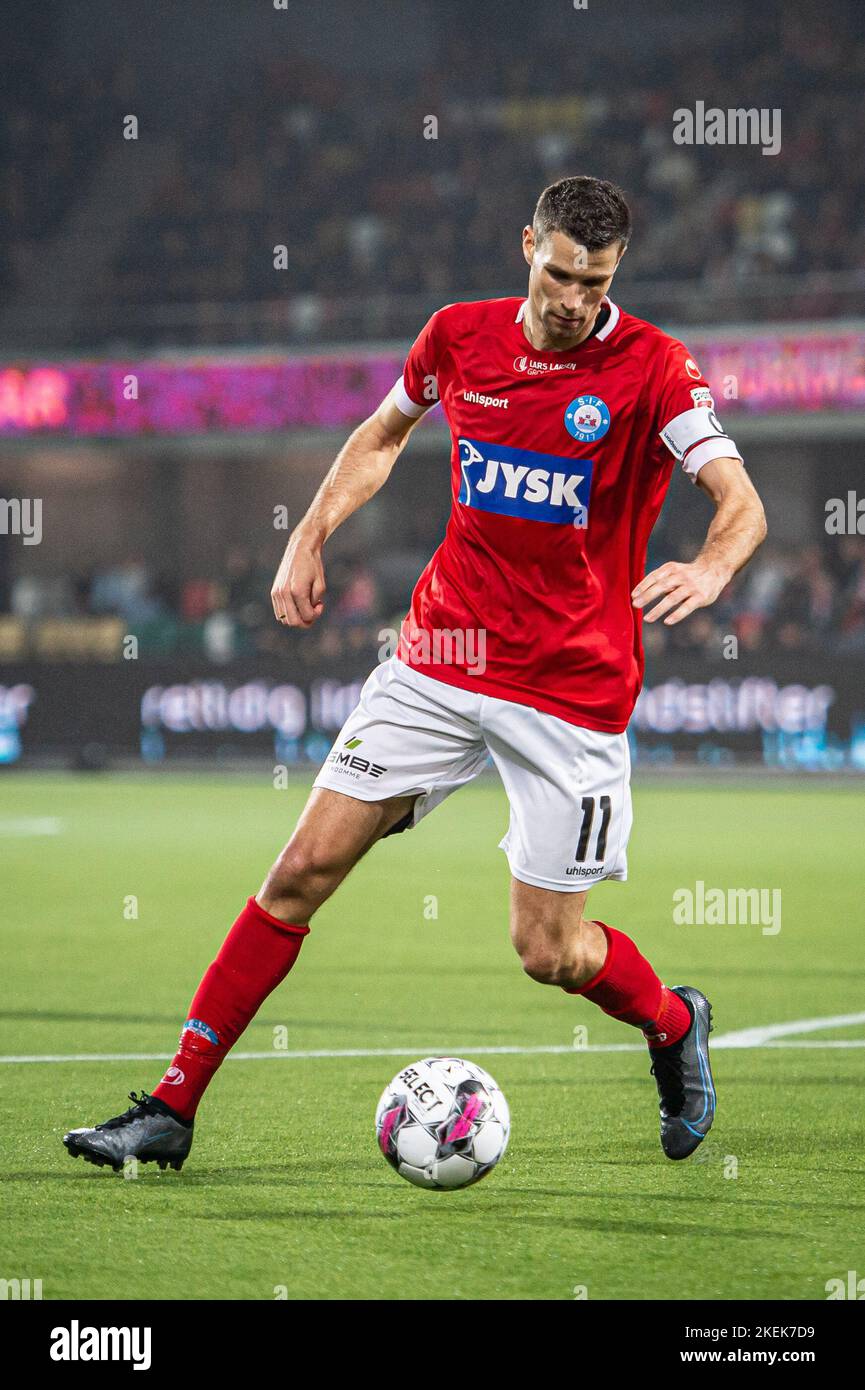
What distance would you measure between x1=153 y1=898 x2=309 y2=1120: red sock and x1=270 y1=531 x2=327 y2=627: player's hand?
26.8 inches

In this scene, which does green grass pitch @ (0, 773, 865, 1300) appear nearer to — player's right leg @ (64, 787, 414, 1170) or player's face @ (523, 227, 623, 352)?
player's right leg @ (64, 787, 414, 1170)

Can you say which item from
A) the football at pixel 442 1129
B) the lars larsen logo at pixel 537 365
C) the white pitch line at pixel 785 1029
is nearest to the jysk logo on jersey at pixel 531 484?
the lars larsen logo at pixel 537 365

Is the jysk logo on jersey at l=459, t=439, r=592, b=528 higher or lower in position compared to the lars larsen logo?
lower

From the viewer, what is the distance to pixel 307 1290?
330 centimetres

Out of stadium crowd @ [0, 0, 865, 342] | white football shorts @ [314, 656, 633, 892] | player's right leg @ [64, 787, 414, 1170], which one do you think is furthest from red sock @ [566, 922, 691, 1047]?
stadium crowd @ [0, 0, 865, 342]

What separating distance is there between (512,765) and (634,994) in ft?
2.10

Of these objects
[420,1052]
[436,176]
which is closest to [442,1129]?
[420,1052]

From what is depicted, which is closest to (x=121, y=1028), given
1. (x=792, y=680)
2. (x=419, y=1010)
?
(x=419, y=1010)

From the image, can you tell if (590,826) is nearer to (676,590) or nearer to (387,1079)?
(676,590)

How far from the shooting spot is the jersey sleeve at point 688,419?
13.8 feet

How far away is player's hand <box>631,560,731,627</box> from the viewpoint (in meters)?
3.73

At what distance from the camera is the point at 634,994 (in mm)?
4613

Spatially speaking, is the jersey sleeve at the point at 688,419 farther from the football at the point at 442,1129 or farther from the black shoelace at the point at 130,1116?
the black shoelace at the point at 130,1116

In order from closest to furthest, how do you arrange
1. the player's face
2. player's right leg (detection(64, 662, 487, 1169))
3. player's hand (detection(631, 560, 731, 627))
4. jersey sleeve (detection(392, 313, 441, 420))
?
player's hand (detection(631, 560, 731, 627))
the player's face
player's right leg (detection(64, 662, 487, 1169))
jersey sleeve (detection(392, 313, 441, 420))
